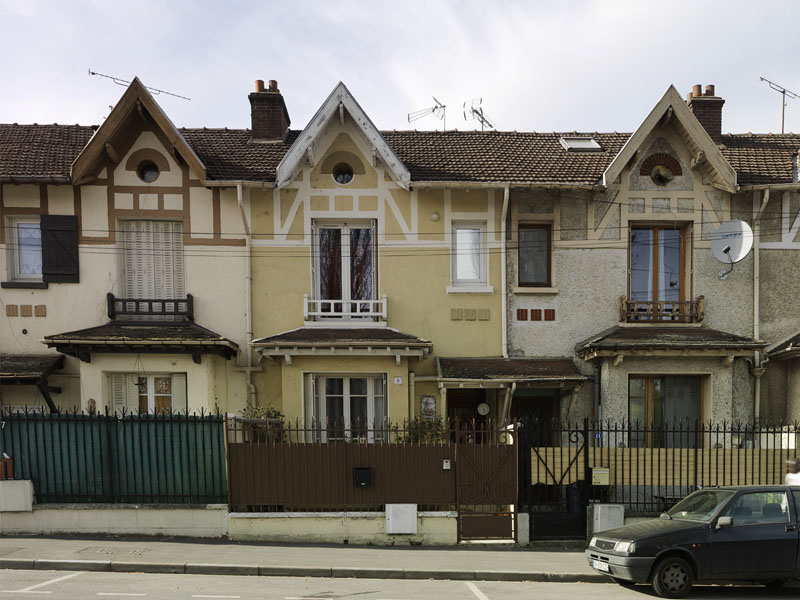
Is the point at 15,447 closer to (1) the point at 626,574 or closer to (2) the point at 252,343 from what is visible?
(2) the point at 252,343

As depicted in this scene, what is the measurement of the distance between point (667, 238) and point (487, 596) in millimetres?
9486

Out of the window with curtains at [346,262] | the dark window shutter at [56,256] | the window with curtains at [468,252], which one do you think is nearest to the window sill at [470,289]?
the window with curtains at [468,252]

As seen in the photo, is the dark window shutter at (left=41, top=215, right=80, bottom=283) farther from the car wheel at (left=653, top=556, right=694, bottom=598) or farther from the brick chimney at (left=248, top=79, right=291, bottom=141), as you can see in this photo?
the car wheel at (left=653, top=556, right=694, bottom=598)

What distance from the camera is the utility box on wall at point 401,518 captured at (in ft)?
31.6

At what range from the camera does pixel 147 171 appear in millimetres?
13102

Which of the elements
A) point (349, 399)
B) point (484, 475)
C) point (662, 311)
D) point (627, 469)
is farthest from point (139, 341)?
point (662, 311)

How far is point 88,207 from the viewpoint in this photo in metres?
12.9

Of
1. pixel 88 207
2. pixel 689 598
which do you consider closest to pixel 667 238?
pixel 689 598

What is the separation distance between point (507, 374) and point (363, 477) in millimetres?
4027

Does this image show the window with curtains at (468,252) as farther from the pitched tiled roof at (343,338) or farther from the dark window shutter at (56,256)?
the dark window shutter at (56,256)

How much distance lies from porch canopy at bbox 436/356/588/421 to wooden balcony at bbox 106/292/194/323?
5669 mm

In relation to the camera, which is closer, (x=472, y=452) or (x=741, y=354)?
(x=472, y=452)

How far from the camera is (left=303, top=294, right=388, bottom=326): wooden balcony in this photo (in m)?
12.9

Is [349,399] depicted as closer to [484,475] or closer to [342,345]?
[342,345]
